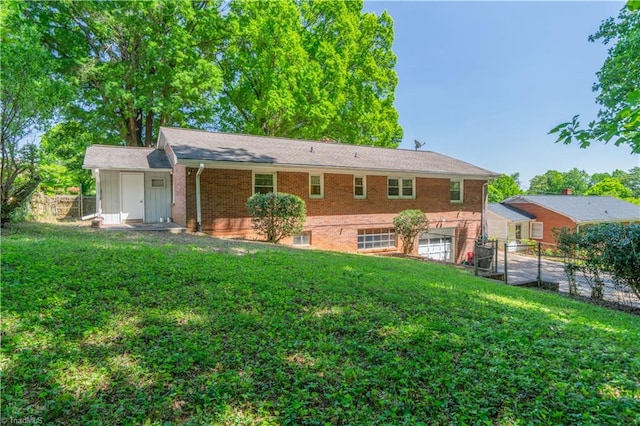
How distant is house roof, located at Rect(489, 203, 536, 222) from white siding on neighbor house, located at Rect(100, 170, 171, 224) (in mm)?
25125

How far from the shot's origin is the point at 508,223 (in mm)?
25859

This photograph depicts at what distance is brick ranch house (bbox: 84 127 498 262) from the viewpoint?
39.4 ft

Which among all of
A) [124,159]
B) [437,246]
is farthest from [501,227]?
[124,159]

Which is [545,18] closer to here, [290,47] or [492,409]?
[492,409]

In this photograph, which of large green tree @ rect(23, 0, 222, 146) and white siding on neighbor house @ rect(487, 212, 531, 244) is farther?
white siding on neighbor house @ rect(487, 212, 531, 244)

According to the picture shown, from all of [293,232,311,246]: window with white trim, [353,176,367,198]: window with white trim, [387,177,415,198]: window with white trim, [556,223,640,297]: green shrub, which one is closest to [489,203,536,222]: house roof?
[387,177,415,198]: window with white trim

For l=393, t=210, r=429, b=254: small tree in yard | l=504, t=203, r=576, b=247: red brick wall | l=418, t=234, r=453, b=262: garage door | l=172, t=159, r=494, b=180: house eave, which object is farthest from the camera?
l=504, t=203, r=576, b=247: red brick wall

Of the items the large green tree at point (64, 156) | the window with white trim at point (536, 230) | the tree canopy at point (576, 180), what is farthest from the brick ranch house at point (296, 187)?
the tree canopy at point (576, 180)

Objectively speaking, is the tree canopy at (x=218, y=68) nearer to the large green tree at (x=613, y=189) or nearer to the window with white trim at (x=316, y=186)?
the window with white trim at (x=316, y=186)

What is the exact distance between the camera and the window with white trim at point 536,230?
27.2 m

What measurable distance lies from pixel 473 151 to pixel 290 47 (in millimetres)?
29299

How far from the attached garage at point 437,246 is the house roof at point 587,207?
49.7 ft

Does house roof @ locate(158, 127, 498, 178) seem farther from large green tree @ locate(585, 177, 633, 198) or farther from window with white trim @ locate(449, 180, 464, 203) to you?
large green tree @ locate(585, 177, 633, 198)

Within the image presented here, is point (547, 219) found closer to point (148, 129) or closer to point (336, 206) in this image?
point (336, 206)
